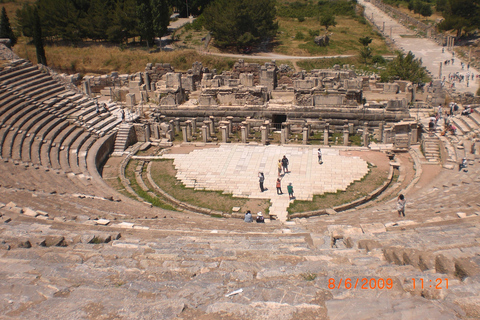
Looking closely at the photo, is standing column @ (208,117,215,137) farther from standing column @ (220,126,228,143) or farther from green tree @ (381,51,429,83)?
green tree @ (381,51,429,83)

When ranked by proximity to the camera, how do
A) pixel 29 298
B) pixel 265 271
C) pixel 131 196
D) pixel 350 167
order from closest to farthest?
pixel 29 298, pixel 265 271, pixel 131 196, pixel 350 167

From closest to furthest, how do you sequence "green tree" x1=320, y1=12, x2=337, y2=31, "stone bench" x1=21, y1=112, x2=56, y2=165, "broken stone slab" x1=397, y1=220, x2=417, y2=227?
"broken stone slab" x1=397, y1=220, x2=417, y2=227, "stone bench" x1=21, y1=112, x2=56, y2=165, "green tree" x1=320, y1=12, x2=337, y2=31

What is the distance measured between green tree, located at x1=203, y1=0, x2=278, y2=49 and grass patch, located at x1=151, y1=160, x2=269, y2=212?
1347 inches

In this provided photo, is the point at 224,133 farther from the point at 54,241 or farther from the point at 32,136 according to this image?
the point at 54,241

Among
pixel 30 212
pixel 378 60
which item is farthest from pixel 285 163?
pixel 378 60

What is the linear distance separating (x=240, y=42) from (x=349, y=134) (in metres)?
28.9

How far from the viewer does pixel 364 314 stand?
20.9ft

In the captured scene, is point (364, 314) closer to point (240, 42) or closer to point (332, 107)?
point (332, 107)

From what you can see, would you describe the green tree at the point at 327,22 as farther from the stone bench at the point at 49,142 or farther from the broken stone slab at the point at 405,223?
the broken stone slab at the point at 405,223

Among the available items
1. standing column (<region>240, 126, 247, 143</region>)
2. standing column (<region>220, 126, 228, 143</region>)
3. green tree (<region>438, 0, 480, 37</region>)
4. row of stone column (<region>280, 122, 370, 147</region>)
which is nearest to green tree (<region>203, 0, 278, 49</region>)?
green tree (<region>438, 0, 480, 37</region>)

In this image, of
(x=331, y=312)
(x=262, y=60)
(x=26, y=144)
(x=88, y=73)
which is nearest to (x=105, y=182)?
(x=26, y=144)

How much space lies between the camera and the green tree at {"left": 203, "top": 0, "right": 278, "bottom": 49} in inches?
2077

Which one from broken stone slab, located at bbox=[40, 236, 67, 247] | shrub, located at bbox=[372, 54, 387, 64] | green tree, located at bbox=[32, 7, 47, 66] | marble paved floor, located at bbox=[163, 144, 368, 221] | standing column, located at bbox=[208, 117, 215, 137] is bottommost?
marble paved floor, located at bbox=[163, 144, 368, 221]
